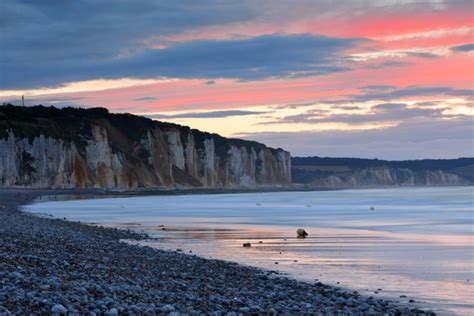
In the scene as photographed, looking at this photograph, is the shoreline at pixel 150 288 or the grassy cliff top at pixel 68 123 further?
the grassy cliff top at pixel 68 123

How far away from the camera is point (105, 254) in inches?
753

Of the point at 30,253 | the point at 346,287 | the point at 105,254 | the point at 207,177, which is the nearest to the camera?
the point at 346,287

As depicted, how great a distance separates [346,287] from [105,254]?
264 inches

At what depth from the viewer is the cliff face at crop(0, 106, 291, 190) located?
120m

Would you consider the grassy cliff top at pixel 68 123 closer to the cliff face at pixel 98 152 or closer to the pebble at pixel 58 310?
the cliff face at pixel 98 152

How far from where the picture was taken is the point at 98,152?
138625 mm

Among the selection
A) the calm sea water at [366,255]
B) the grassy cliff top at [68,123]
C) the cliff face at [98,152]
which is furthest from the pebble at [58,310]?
the grassy cliff top at [68,123]

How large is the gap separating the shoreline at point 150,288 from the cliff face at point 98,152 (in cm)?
9825

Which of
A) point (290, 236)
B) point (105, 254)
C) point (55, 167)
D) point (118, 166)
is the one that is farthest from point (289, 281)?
point (118, 166)

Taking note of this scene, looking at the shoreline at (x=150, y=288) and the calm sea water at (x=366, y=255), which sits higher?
the shoreline at (x=150, y=288)

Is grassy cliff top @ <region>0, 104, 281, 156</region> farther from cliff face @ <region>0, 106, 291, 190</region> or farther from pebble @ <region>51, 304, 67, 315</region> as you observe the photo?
pebble @ <region>51, 304, 67, 315</region>

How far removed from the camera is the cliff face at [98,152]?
120 m

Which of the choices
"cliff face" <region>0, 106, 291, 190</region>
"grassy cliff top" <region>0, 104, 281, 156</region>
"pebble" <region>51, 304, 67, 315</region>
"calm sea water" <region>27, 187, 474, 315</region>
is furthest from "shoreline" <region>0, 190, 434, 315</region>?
"grassy cliff top" <region>0, 104, 281, 156</region>

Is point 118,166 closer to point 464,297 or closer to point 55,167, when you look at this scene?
point 55,167
